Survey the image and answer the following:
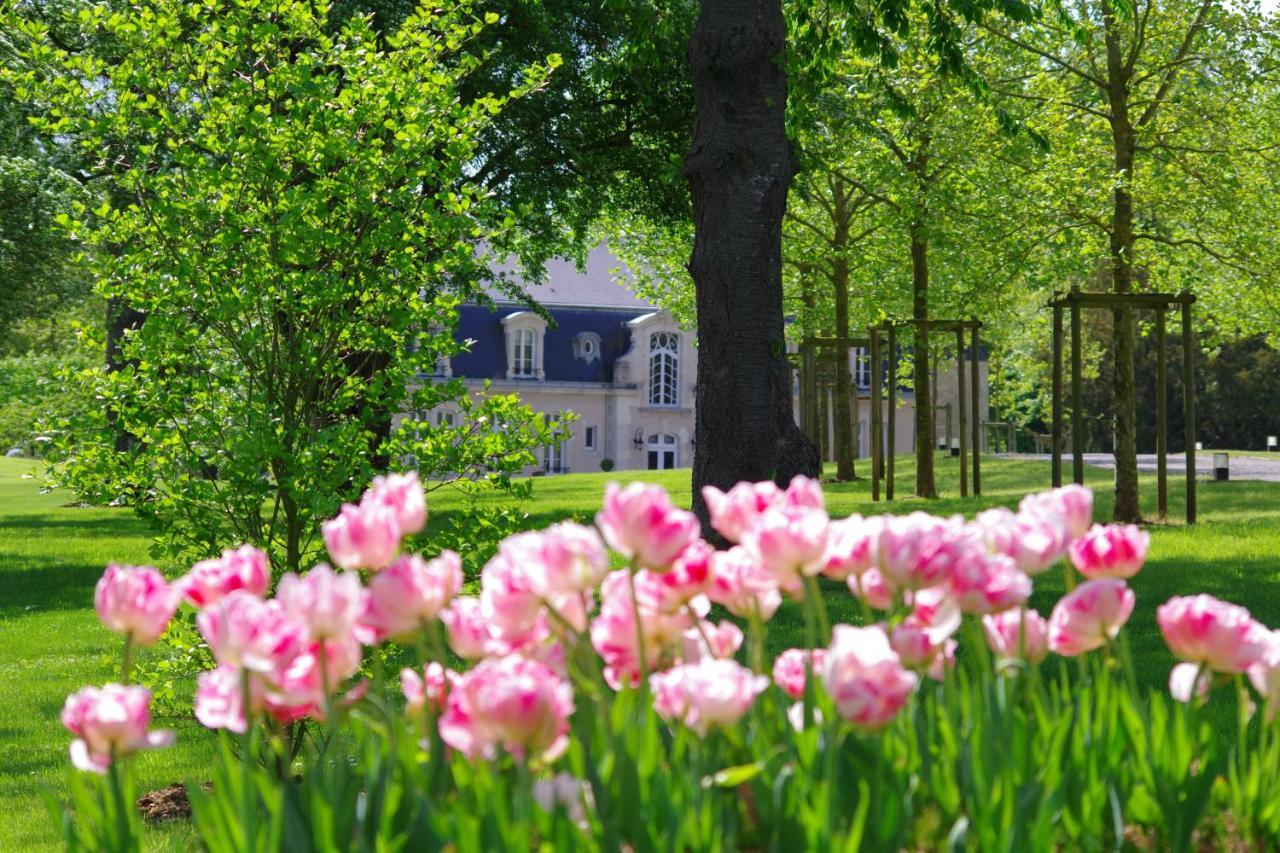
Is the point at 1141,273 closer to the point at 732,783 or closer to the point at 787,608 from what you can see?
the point at 787,608

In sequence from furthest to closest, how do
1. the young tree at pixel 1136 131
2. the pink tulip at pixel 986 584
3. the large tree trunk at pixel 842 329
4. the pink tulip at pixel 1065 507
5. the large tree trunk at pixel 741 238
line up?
the large tree trunk at pixel 842 329, the young tree at pixel 1136 131, the large tree trunk at pixel 741 238, the pink tulip at pixel 1065 507, the pink tulip at pixel 986 584

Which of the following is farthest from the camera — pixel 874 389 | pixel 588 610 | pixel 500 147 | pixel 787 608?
pixel 874 389

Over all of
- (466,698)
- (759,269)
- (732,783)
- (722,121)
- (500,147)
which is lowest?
(732,783)

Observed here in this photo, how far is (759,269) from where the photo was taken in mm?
10375

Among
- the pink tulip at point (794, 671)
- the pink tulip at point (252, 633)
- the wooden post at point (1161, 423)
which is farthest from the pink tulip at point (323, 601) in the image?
the wooden post at point (1161, 423)

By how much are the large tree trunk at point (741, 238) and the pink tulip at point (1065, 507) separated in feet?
25.2

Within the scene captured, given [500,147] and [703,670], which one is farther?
[500,147]

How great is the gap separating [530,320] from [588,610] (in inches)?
2105

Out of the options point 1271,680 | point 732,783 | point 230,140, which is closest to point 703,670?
point 732,783

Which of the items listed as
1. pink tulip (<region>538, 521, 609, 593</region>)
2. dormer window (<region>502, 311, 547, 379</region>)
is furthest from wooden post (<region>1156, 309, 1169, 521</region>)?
dormer window (<region>502, 311, 547, 379</region>)

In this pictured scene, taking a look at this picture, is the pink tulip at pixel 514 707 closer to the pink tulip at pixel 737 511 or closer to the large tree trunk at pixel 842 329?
the pink tulip at pixel 737 511

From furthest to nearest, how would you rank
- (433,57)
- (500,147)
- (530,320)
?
1. (530,320)
2. (500,147)
3. (433,57)

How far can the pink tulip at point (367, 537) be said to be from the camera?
211cm

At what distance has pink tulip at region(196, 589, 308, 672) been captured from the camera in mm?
1925
